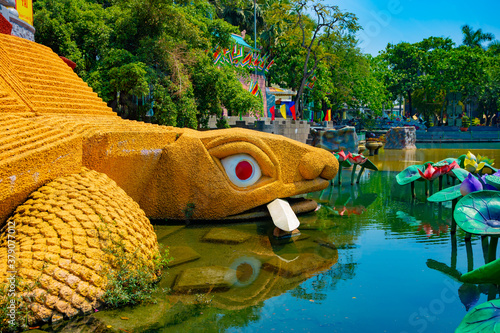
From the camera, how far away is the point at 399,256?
15.3 ft

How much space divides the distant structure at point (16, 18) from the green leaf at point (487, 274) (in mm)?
6960

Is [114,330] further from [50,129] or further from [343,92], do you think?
[343,92]

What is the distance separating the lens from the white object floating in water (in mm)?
5195

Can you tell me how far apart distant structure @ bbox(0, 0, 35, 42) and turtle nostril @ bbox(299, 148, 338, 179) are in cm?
504

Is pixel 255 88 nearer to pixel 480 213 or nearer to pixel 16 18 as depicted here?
pixel 16 18

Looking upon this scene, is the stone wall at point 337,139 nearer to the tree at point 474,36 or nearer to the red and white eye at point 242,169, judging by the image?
the red and white eye at point 242,169

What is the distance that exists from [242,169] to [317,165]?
109 cm

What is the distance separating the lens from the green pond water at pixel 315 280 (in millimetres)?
3115

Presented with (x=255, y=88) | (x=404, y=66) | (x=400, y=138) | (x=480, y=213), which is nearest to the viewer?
(x=480, y=213)

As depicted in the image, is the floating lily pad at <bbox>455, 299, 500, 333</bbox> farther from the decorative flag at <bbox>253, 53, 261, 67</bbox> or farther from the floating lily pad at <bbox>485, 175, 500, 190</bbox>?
the decorative flag at <bbox>253, 53, 261, 67</bbox>

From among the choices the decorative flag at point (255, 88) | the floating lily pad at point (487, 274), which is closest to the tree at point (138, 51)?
the floating lily pad at point (487, 274)

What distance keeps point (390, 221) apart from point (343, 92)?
22.1 meters

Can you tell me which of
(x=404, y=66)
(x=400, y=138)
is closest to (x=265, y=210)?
(x=400, y=138)

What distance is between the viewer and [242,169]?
5.74 metres
